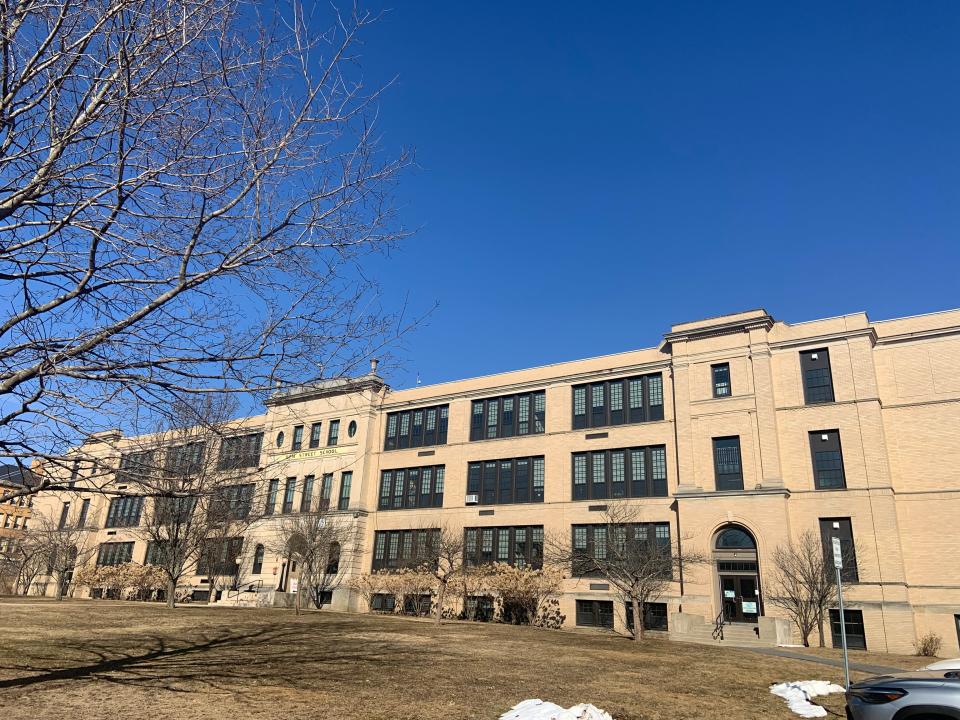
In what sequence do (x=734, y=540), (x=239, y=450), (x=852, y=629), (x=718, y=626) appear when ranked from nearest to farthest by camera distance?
(x=239, y=450) < (x=852, y=629) < (x=718, y=626) < (x=734, y=540)

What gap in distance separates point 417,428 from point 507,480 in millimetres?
8860

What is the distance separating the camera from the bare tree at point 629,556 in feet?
87.9

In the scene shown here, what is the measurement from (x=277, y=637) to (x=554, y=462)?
78.1ft

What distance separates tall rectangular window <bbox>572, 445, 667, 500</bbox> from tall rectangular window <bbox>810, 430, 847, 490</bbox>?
7.51 metres

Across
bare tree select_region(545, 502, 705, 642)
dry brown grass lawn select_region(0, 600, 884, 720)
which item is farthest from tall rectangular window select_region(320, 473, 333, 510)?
dry brown grass lawn select_region(0, 600, 884, 720)

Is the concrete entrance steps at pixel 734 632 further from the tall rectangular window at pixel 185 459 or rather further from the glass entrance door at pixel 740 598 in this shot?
the tall rectangular window at pixel 185 459

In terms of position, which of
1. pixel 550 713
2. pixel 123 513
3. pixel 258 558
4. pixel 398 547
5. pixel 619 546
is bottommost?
pixel 550 713

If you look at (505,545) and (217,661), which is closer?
(217,661)

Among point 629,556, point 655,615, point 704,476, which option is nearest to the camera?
point 629,556

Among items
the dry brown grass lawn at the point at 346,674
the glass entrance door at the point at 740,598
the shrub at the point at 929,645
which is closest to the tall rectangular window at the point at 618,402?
the glass entrance door at the point at 740,598

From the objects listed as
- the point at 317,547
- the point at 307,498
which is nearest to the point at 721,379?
the point at 317,547

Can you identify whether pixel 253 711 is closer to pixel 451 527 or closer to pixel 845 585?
pixel 845 585

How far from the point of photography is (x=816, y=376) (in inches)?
1362

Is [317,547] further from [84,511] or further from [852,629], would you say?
[84,511]
